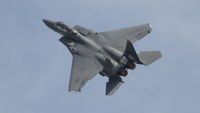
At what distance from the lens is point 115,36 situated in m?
75.9

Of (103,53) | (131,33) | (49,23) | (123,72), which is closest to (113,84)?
(123,72)

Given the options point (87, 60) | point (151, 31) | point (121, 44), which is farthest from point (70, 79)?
point (151, 31)

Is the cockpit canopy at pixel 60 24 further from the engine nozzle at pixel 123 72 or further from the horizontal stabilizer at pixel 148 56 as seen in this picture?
the horizontal stabilizer at pixel 148 56

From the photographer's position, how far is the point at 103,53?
72.4 meters

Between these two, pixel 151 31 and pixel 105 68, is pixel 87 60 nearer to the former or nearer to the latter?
pixel 105 68

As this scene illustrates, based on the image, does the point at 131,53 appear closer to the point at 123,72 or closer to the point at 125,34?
the point at 123,72

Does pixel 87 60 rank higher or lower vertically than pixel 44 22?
lower

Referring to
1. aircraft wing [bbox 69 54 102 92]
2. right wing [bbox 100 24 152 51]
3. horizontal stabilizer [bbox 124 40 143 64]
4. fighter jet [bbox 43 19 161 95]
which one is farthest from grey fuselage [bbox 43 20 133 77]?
right wing [bbox 100 24 152 51]

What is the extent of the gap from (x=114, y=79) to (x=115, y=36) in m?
7.40

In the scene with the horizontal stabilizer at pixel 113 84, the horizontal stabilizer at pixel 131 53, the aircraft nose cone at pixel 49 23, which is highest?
the aircraft nose cone at pixel 49 23

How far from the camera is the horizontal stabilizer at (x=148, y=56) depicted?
7125 cm

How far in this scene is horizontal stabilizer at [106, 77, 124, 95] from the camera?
228ft

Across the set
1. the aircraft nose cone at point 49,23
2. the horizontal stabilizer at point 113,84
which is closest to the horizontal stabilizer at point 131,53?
the horizontal stabilizer at point 113,84

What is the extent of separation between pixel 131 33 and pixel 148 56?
20.9 ft
